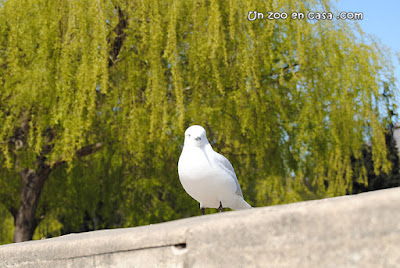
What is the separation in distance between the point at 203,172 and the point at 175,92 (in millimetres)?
4399

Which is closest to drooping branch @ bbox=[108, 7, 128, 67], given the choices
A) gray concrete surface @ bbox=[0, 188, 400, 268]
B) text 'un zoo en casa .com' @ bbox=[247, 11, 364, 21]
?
text 'un zoo en casa .com' @ bbox=[247, 11, 364, 21]

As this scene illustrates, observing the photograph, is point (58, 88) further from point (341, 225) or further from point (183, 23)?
point (341, 225)

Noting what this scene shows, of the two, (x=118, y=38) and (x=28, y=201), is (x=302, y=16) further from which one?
(x=28, y=201)

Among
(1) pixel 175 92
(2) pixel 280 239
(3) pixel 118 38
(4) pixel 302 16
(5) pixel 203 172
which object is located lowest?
(2) pixel 280 239

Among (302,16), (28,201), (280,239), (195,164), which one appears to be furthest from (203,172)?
(28,201)

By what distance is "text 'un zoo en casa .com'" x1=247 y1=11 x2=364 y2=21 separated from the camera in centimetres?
787

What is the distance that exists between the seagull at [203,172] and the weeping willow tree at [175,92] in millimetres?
3731

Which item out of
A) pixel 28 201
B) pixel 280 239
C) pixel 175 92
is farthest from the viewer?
pixel 28 201

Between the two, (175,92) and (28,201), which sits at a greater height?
(175,92)

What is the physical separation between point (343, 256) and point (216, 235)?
482 millimetres

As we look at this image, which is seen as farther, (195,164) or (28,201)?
(28,201)

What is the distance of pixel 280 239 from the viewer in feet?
5.87

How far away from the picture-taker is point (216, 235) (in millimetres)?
1923

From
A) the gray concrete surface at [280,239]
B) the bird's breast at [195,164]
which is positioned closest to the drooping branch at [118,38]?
the bird's breast at [195,164]
